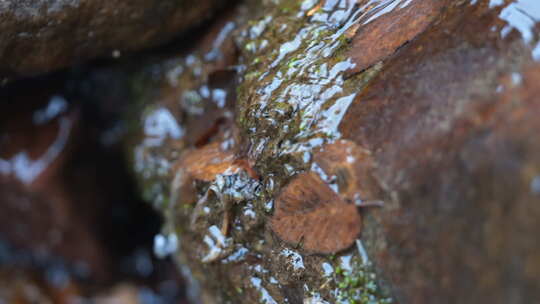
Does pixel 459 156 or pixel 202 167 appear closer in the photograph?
pixel 459 156

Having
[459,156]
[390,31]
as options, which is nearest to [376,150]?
[459,156]

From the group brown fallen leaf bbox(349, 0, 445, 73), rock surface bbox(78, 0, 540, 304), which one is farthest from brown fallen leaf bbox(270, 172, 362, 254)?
brown fallen leaf bbox(349, 0, 445, 73)

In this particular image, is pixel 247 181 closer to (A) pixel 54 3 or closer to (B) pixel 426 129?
(B) pixel 426 129

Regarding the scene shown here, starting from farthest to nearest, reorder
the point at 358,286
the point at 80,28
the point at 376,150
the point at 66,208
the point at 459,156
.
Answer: the point at 66,208 → the point at 80,28 → the point at 358,286 → the point at 376,150 → the point at 459,156

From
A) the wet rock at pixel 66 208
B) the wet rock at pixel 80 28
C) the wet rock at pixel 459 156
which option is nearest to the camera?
the wet rock at pixel 459 156

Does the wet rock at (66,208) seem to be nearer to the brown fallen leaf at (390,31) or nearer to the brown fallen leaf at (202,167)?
the brown fallen leaf at (202,167)

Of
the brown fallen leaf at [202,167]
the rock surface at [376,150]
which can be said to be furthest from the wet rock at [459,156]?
the brown fallen leaf at [202,167]

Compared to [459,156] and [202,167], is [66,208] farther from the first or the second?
[459,156]
